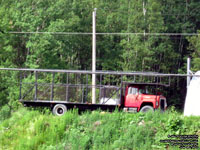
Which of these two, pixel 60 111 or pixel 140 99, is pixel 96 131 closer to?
pixel 60 111

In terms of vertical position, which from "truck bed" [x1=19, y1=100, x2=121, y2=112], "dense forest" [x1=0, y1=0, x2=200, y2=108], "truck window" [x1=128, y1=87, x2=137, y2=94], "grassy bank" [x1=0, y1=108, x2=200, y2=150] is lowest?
"grassy bank" [x1=0, y1=108, x2=200, y2=150]

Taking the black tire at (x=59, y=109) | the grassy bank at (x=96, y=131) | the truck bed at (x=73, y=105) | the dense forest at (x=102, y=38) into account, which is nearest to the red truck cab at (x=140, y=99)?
the truck bed at (x=73, y=105)

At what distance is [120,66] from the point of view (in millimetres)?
42031

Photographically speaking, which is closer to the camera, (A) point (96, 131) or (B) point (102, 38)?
(A) point (96, 131)

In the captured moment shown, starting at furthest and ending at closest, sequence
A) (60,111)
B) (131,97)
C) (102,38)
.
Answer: (102,38) → (131,97) → (60,111)

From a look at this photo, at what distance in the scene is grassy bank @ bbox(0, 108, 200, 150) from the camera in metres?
15.8

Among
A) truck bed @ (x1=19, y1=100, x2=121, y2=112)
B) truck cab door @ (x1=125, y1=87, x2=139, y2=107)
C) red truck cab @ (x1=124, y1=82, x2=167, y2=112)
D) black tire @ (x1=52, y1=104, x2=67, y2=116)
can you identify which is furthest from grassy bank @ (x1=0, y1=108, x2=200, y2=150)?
truck cab door @ (x1=125, y1=87, x2=139, y2=107)

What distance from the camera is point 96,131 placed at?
53.5 ft

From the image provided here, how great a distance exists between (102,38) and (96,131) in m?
29.3

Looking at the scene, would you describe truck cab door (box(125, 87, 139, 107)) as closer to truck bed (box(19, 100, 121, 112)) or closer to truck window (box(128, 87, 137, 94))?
truck window (box(128, 87, 137, 94))

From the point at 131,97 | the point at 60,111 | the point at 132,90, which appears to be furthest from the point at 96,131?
the point at 132,90

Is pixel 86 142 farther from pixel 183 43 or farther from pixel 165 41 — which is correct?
pixel 183 43

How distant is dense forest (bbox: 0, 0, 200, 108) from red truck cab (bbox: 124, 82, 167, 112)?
49.0 ft

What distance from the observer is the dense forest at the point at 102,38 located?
3634 cm
